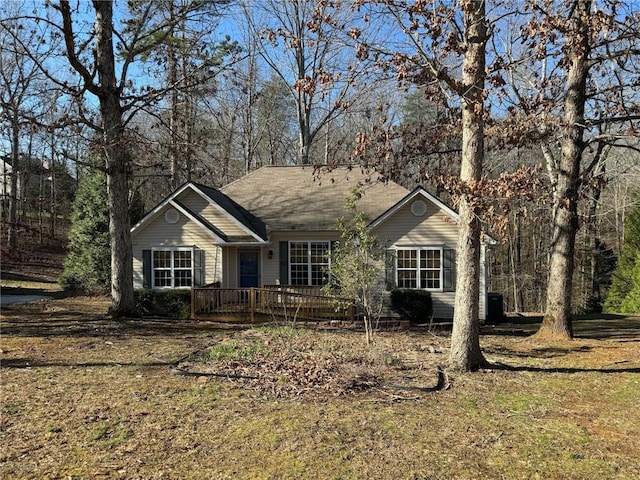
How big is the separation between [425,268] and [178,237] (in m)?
8.71

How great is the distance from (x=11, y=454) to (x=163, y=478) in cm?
174

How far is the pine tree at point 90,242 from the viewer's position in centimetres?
2161

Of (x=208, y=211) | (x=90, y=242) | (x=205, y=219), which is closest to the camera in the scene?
(x=205, y=219)

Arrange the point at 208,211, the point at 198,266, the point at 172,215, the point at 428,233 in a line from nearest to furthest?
the point at 428,233 → the point at 198,266 → the point at 172,215 → the point at 208,211

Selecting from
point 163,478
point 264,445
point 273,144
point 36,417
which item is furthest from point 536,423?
point 273,144

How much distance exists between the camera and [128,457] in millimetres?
4824

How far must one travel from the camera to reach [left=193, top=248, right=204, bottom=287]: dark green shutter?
17078mm

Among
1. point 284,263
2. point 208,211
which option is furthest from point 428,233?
point 208,211

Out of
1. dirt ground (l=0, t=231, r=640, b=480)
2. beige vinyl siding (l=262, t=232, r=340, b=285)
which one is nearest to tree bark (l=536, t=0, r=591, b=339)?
dirt ground (l=0, t=231, r=640, b=480)

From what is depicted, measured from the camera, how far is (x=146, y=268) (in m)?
17.3

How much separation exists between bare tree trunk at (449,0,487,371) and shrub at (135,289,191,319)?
10.3 meters

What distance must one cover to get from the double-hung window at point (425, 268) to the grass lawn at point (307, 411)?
5533 millimetres

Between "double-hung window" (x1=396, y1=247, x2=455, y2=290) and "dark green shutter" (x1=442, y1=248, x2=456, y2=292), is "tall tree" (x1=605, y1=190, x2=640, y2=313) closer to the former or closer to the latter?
"dark green shutter" (x1=442, y1=248, x2=456, y2=292)

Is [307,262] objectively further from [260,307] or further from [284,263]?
[260,307]
